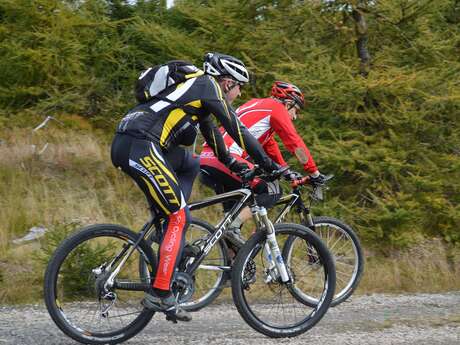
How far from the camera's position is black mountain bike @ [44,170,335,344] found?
5055mm

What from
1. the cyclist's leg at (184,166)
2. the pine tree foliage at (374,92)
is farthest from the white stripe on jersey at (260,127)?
the pine tree foliage at (374,92)

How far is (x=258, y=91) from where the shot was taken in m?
11.5

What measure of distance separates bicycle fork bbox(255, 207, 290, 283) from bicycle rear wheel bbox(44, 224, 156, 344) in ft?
3.06

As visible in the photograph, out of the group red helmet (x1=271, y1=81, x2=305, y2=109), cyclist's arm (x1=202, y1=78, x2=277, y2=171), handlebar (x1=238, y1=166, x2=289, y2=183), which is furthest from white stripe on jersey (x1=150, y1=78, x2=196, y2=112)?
red helmet (x1=271, y1=81, x2=305, y2=109)

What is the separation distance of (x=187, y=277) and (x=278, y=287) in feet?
2.72

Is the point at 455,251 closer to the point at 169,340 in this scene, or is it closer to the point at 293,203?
the point at 293,203

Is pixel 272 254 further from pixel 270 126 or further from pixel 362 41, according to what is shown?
pixel 362 41

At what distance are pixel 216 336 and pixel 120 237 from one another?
112 centimetres

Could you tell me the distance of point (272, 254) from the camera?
545 cm

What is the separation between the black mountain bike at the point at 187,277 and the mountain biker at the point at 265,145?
63 centimetres

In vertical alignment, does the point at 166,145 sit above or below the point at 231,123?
below

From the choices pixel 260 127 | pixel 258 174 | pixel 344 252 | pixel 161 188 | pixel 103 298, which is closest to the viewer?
pixel 161 188

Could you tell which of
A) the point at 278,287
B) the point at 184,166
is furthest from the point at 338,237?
the point at 184,166

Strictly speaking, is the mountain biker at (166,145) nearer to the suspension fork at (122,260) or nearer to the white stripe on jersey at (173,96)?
the white stripe on jersey at (173,96)
